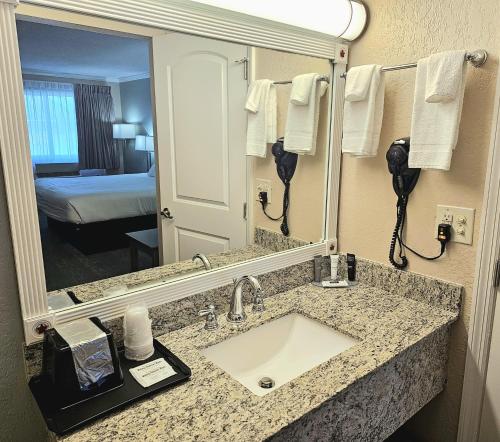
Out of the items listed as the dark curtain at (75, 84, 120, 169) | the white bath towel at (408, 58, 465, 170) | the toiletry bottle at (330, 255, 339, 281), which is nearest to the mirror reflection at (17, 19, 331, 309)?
the dark curtain at (75, 84, 120, 169)

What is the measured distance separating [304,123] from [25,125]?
1.02m

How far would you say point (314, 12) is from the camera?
133 centimetres

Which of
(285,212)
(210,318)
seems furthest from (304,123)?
(210,318)

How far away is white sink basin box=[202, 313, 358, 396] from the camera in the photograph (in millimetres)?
1244

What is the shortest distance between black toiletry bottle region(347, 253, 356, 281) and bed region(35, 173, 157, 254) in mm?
812

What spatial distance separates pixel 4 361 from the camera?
0.97 m

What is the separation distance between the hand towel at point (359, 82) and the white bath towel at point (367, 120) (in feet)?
0.04

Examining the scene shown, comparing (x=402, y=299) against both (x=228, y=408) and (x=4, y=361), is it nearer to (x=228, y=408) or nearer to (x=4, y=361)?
(x=228, y=408)

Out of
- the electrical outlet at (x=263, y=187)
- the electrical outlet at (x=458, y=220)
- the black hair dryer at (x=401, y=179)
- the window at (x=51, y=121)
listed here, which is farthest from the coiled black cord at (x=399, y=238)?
the window at (x=51, y=121)

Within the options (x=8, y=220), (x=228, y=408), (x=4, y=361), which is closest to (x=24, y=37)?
(x=8, y=220)

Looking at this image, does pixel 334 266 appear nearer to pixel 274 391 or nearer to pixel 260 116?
pixel 260 116

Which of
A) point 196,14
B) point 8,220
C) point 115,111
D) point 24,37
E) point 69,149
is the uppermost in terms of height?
point 196,14

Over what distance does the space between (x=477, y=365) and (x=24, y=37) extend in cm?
167

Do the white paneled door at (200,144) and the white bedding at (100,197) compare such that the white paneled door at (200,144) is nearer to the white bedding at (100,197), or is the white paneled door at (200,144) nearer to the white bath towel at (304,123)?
the white bedding at (100,197)
